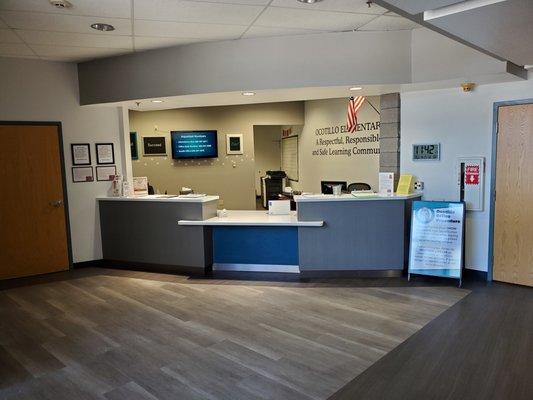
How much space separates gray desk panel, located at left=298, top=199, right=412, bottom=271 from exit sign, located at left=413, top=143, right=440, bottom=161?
25.9 inches

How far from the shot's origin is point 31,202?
5.47 metres

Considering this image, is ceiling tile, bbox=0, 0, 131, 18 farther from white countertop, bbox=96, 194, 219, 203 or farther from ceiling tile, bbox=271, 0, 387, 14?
white countertop, bbox=96, 194, 219, 203

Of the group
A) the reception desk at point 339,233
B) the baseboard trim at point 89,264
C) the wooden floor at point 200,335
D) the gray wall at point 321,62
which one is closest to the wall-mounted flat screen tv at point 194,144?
the baseboard trim at point 89,264

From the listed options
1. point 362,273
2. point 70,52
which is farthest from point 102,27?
point 362,273

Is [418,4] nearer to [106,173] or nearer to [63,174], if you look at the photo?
[106,173]

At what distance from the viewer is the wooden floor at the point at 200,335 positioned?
2766 mm

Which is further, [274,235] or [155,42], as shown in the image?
[274,235]

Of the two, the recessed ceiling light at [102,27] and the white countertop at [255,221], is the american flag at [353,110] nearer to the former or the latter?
the white countertop at [255,221]

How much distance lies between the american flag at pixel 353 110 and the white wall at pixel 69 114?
3.76 m

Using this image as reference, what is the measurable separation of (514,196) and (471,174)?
19.8 inches

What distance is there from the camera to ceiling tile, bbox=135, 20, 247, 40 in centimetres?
400

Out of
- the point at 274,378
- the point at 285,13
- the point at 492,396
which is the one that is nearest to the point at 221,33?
the point at 285,13

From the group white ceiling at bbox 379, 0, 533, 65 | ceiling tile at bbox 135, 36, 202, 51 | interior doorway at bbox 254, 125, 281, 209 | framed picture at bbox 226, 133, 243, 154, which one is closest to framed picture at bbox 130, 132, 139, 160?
framed picture at bbox 226, 133, 243, 154

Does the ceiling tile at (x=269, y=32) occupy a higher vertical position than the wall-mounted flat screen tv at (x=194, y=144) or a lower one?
higher
